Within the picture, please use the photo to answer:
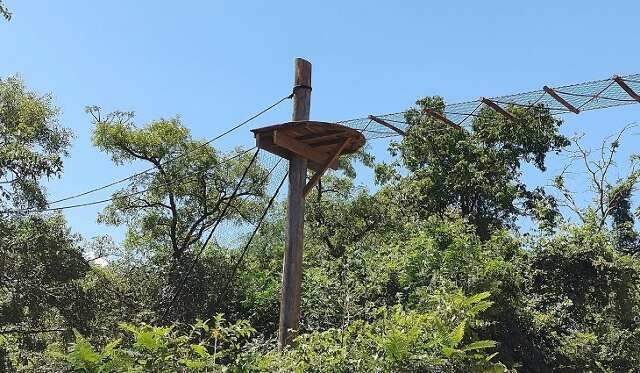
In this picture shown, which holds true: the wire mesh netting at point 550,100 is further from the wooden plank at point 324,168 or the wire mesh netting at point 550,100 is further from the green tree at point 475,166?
the green tree at point 475,166

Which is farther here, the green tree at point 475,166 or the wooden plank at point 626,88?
the green tree at point 475,166

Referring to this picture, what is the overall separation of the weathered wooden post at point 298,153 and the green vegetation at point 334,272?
37 centimetres

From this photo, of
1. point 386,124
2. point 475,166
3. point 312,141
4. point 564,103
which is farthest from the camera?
point 475,166

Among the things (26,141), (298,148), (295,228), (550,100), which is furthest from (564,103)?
(26,141)

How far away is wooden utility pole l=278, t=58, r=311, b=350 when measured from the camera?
5.54m

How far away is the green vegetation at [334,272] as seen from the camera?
4582mm

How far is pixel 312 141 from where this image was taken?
605 centimetres

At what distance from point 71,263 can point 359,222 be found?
777 cm

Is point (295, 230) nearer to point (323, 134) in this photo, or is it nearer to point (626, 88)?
point (323, 134)

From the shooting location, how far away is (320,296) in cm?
715

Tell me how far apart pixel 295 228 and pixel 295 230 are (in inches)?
0.7

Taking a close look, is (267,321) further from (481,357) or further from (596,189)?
(596,189)

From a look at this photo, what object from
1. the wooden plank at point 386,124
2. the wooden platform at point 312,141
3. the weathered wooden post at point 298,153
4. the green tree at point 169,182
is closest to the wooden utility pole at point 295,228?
the weathered wooden post at point 298,153

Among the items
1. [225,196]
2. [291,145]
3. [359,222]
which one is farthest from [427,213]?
[291,145]
